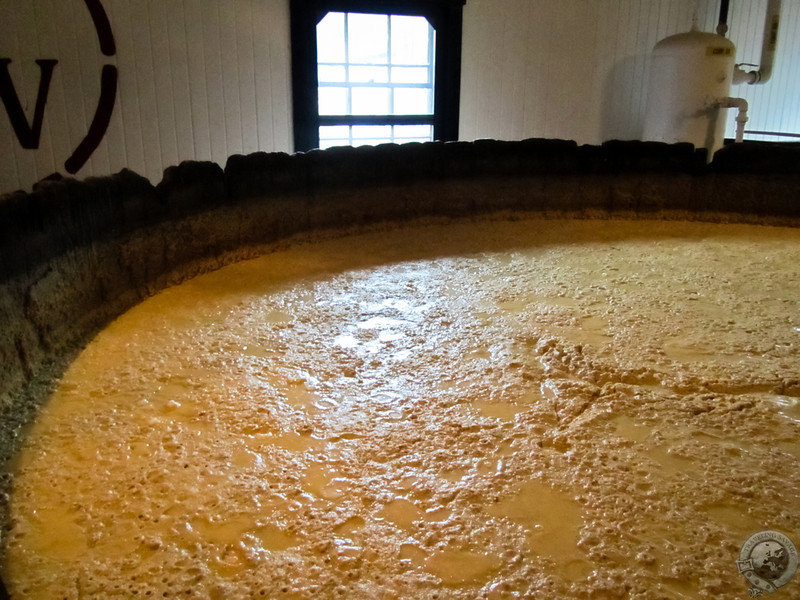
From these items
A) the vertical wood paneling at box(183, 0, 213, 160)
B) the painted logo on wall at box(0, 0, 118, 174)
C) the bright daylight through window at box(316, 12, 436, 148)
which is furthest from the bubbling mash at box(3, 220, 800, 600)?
the bright daylight through window at box(316, 12, 436, 148)

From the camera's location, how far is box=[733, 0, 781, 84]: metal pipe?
5.23 m

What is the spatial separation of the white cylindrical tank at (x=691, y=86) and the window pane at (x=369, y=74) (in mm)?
2103

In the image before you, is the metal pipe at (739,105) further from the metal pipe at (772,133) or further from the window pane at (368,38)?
the window pane at (368,38)

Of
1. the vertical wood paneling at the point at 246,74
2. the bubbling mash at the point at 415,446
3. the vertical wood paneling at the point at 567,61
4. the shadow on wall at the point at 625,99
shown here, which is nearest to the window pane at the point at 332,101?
the vertical wood paneling at the point at 246,74

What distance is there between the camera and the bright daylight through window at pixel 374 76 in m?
4.20

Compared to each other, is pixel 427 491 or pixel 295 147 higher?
pixel 295 147

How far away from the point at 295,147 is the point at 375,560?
352 cm

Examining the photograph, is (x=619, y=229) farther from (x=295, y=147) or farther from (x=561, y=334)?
(x=295, y=147)

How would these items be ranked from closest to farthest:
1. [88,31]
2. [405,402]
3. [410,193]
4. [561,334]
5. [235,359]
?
[405,402]
[235,359]
[561,334]
[410,193]
[88,31]

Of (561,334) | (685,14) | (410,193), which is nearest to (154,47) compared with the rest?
(410,193)

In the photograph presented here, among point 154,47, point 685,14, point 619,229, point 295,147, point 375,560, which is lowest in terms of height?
point 375,560

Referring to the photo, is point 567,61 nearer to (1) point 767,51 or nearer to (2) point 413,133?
(2) point 413,133

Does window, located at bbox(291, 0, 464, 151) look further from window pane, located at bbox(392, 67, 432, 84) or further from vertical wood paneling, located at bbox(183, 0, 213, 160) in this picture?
vertical wood paneling, located at bbox(183, 0, 213, 160)

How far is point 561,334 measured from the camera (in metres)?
1.80
